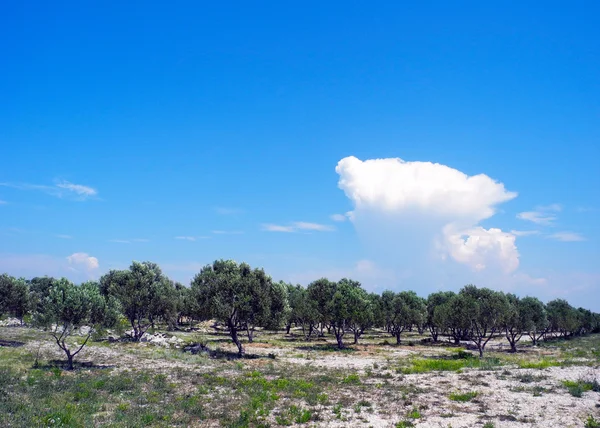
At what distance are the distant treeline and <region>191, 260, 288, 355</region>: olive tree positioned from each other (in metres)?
0.15

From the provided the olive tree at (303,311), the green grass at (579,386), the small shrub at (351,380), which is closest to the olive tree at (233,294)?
the olive tree at (303,311)

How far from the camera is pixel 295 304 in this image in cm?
10081

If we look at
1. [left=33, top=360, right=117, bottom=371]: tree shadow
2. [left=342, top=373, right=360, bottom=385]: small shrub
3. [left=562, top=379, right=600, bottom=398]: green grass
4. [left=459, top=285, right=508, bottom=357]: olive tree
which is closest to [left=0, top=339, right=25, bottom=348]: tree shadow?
[left=33, top=360, right=117, bottom=371]: tree shadow

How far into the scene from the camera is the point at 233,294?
58.4 metres

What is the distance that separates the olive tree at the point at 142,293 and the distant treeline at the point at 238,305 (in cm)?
18

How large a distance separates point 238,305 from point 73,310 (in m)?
23.0

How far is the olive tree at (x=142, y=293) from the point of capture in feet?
234

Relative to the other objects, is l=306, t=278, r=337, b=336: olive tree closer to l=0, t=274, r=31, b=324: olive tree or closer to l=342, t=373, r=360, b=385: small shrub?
l=342, t=373, r=360, b=385: small shrub

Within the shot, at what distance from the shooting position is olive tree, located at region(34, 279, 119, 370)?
39.8 meters

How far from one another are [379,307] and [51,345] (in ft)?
241

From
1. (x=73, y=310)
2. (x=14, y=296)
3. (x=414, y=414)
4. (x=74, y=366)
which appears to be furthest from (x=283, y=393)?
(x=14, y=296)

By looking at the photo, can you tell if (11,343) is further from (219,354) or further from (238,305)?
(238,305)

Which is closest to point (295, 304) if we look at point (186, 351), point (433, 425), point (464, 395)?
point (186, 351)

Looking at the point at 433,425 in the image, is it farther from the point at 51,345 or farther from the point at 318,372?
the point at 51,345
